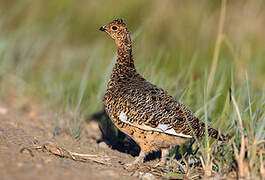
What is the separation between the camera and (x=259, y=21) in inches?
371

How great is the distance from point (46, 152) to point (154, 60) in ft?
7.17

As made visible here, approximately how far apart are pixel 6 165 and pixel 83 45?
246 inches

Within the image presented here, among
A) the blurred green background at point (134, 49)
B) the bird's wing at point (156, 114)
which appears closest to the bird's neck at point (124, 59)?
the blurred green background at point (134, 49)

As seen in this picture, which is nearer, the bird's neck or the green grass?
the green grass

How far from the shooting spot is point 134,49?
5.45 m

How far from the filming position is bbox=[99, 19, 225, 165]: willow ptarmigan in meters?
3.79

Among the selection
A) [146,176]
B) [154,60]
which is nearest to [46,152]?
[146,176]

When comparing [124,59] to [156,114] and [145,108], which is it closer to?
[145,108]

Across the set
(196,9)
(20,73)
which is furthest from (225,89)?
(196,9)

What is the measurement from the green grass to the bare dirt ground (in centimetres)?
25

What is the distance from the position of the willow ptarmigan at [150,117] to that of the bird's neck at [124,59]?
0.28 metres

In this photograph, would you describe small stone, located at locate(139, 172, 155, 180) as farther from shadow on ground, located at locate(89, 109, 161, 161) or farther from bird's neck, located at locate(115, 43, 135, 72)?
bird's neck, located at locate(115, 43, 135, 72)

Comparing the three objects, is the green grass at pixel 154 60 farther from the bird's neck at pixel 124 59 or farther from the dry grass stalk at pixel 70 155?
the dry grass stalk at pixel 70 155

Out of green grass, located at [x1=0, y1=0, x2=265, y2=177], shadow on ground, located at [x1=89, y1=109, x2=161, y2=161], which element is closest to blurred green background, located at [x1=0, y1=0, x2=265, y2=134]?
green grass, located at [x1=0, y1=0, x2=265, y2=177]
